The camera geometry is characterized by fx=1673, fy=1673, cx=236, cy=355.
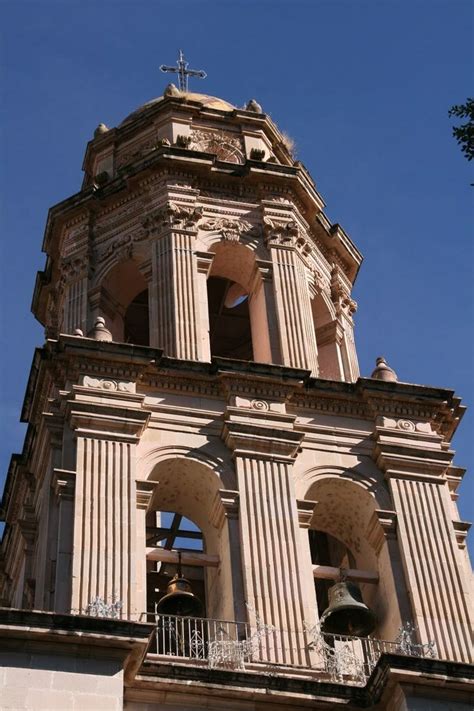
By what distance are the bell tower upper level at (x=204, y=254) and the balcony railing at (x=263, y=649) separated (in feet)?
22.0

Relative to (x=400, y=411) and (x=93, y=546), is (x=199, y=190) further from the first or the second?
(x=93, y=546)

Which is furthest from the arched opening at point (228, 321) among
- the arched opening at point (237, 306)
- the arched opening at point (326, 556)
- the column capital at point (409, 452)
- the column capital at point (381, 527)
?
the column capital at point (381, 527)

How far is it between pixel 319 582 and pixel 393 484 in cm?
267

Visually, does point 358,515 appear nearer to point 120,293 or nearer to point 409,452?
point 409,452

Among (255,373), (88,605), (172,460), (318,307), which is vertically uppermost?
(318,307)

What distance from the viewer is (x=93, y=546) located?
87.7ft

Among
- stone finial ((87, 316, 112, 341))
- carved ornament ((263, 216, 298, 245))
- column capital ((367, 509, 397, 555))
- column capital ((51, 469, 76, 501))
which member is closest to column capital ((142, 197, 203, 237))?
carved ornament ((263, 216, 298, 245))

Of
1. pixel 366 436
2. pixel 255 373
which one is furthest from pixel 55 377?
pixel 366 436

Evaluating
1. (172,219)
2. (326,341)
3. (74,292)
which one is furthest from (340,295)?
(74,292)

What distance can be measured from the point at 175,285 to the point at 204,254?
145 centimetres

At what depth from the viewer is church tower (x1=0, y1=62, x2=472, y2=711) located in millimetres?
25344

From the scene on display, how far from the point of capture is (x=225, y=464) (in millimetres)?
29188

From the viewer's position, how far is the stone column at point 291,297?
32438mm

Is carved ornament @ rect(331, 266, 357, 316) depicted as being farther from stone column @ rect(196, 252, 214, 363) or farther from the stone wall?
the stone wall
